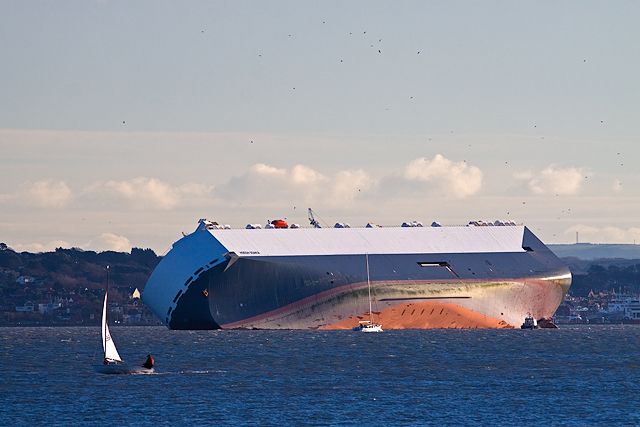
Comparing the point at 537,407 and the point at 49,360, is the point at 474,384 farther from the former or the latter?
the point at 49,360

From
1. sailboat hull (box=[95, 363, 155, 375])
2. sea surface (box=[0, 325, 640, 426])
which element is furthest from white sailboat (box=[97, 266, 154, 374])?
sea surface (box=[0, 325, 640, 426])

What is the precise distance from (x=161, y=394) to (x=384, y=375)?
80.1ft

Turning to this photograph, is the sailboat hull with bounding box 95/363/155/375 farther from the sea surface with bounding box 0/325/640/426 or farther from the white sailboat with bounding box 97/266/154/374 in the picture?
the sea surface with bounding box 0/325/640/426

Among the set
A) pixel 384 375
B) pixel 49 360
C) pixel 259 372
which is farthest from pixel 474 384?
Result: pixel 49 360

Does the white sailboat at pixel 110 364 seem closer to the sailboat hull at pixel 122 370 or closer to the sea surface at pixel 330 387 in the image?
the sailboat hull at pixel 122 370

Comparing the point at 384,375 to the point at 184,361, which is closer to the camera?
the point at 384,375

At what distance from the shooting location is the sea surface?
102000 mm

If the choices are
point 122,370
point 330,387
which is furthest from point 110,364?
point 330,387

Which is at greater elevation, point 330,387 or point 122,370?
point 122,370

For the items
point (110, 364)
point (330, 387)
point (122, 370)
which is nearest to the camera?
point (330, 387)

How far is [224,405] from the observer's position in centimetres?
10800

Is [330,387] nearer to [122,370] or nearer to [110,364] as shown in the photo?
[122,370]

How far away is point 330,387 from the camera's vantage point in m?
122

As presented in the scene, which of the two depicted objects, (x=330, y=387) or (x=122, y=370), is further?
(x=122, y=370)
